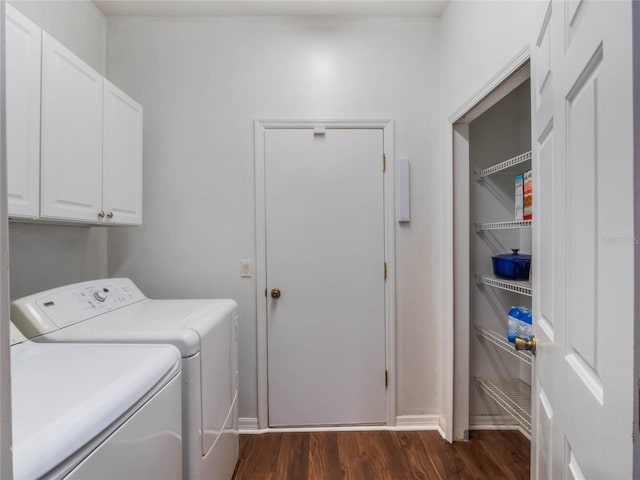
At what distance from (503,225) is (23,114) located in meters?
2.14

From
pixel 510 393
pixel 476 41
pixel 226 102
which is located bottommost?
pixel 510 393

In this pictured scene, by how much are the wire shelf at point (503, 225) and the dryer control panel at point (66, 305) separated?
202 centimetres

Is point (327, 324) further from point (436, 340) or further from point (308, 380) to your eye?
point (436, 340)

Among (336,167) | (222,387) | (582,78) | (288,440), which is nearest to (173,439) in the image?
(222,387)

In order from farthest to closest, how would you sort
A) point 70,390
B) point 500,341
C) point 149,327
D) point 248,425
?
point 248,425, point 500,341, point 149,327, point 70,390

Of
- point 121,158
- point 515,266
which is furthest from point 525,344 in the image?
point 121,158

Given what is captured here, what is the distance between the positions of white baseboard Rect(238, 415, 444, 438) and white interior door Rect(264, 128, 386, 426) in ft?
0.14

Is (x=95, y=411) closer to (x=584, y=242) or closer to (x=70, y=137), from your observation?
(x=584, y=242)

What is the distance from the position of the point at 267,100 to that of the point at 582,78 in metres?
1.81

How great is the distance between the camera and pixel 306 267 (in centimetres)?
208

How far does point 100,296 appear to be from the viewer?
1.55 m

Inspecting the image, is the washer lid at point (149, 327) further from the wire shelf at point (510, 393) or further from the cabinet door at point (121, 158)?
the wire shelf at point (510, 393)

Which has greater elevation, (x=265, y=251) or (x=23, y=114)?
(x=23, y=114)

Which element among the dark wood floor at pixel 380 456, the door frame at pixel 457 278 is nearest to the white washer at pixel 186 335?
the dark wood floor at pixel 380 456
